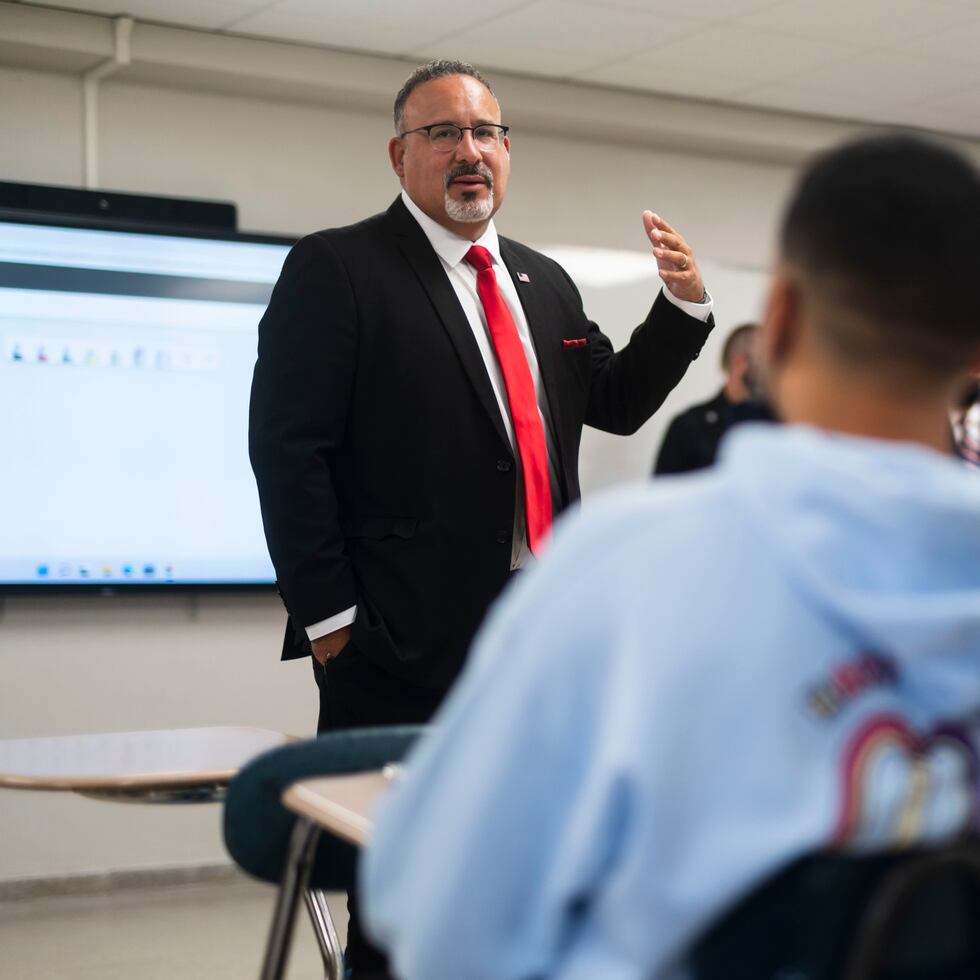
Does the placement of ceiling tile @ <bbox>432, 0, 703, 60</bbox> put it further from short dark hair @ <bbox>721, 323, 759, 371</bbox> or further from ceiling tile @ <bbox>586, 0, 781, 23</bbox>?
short dark hair @ <bbox>721, 323, 759, 371</bbox>

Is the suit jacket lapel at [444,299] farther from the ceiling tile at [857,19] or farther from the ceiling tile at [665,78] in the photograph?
the ceiling tile at [665,78]

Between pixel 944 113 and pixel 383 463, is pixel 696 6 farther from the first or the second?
pixel 383 463

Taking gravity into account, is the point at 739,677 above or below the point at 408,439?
below

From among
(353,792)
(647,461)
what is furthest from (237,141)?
(353,792)

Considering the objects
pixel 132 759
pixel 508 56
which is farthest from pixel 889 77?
pixel 132 759

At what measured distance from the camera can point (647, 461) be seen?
5.61m

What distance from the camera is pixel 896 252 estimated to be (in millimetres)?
948

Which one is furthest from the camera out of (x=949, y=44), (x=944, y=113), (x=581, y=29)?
(x=944, y=113)

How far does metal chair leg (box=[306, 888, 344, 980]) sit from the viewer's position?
2373mm

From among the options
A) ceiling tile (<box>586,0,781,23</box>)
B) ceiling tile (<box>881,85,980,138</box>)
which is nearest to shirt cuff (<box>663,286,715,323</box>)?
ceiling tile (<box>586,0,781,23</box>)

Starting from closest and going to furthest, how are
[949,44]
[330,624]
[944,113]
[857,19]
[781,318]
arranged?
[781,318] → [330,624] → [857,19] → [949,44] → [944,113]

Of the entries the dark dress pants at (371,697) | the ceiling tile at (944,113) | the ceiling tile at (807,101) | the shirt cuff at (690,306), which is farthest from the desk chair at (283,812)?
the ceiling tile at (944,113)

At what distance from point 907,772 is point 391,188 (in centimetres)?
454

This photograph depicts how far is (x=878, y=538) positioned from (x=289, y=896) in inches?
34.7
